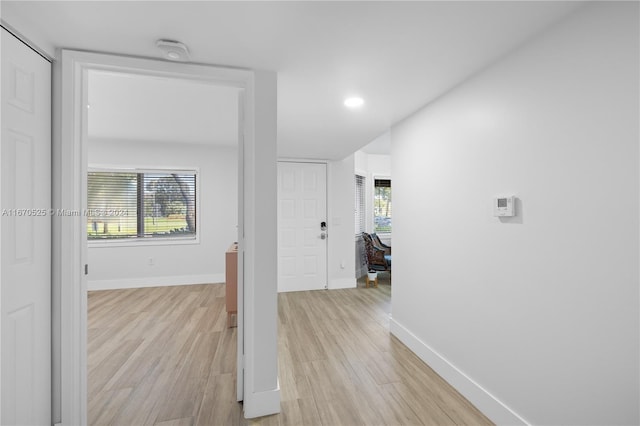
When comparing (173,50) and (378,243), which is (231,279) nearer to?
(173,50)

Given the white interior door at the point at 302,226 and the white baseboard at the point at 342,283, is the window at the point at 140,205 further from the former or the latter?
the white baseboard at the point at 342,283

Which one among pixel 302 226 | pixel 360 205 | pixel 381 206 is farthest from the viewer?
pixel 381 206

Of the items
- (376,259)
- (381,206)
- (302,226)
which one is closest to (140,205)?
(302,226)

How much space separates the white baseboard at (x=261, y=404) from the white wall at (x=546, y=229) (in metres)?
1.28

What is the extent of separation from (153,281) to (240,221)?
3792 mm

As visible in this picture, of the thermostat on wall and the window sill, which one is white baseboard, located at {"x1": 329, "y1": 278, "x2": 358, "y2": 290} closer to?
the window sill

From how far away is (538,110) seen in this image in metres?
1.56

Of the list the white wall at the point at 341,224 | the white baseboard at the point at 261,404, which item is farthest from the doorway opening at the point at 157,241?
the white wall at the point at 341,224

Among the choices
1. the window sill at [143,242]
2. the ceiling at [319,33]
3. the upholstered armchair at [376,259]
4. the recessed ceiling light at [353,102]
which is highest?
the ceiling at [319,33]

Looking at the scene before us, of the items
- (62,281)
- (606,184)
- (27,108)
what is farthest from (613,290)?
(27,108)

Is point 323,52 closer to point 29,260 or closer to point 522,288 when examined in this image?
point 522,288

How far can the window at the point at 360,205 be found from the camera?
19.6 feet

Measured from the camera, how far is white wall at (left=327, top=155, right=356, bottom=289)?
5.09 meters

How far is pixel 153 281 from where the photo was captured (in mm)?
4891
